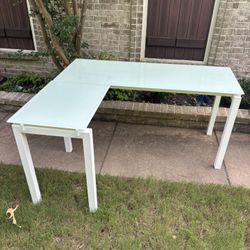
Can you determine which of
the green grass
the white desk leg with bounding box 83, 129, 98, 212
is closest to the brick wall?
the green grass

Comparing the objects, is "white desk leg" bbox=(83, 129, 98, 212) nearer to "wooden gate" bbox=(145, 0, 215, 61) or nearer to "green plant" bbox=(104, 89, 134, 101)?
"green plant" bbox=(104, 89, 134, 101)

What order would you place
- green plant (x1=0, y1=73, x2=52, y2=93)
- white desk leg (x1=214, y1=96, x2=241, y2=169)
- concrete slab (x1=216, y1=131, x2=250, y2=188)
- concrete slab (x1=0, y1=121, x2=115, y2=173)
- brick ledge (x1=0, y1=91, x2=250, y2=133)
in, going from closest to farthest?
white desk leg (x1=214, y1=96, x2=241, y2=169) → concrete slab (x1=216, y1=131, x2=250, y2=188) → concrete slab (x1=0, y1=121, x2=115, y2=173) → brick ledge (x1=0, y1=91, x2=250, y2=133) → green plant (x1=0, y1=73, x2=52, y2=93)

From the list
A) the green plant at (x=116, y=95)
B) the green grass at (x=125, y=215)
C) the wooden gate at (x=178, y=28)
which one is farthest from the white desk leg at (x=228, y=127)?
the wooden gate at (x=178, y=28)

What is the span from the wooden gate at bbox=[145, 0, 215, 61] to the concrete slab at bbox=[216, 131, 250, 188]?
1314 millimetres

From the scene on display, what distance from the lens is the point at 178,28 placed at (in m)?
3.58

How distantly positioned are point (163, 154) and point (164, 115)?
568mm

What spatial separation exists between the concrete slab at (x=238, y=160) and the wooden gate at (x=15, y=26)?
3087mm

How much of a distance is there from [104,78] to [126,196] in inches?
43.1

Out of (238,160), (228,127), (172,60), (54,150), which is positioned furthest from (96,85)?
(172,60)

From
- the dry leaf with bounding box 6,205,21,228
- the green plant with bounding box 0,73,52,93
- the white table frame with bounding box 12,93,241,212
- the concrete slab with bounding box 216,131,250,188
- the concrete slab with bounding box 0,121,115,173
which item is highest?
the white table frame with bounding box 12,93,241,212

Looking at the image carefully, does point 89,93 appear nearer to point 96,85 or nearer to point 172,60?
point 96,85

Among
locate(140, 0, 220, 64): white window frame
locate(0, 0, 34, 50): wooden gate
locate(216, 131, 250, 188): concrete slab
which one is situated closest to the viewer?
locate(216, 131, 250, 188): concrete slab

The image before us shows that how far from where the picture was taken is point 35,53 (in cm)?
379

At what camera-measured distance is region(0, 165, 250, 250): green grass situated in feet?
6.33
